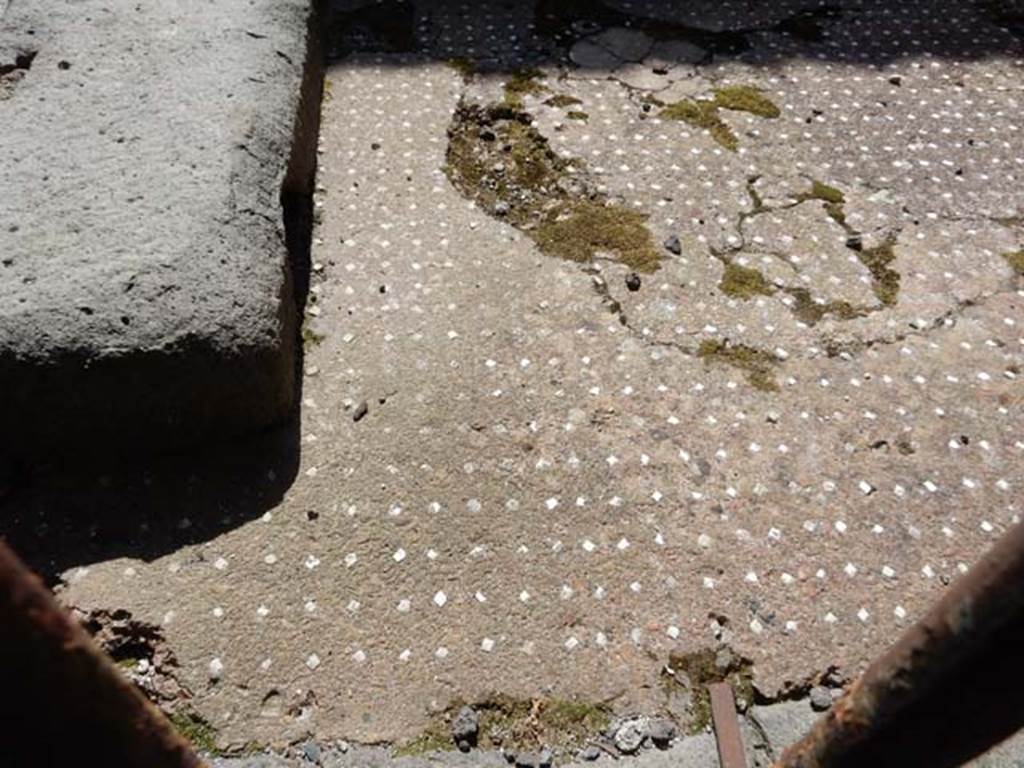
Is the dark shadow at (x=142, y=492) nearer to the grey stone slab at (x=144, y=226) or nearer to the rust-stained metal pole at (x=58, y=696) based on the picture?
the grey stone slab at (x=144, y=226)

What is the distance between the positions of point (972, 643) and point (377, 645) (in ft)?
4.38

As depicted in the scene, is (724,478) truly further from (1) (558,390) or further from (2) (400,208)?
(2) (400,208)

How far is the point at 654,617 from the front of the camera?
2105 millimetres

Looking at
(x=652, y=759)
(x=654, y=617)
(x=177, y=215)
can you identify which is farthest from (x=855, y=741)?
(x=177, y=215)

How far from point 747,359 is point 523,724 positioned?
3.79ft

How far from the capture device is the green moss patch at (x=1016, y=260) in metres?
2.88

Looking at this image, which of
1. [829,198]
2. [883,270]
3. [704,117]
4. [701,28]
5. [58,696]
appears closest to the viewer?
[58,696]

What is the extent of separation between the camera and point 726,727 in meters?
1.94

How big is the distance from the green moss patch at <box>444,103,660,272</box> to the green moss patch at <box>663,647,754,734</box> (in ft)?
3.94

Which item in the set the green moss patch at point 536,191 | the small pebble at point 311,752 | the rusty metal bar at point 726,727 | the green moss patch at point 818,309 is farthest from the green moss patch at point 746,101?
the small pebble at point 311,752

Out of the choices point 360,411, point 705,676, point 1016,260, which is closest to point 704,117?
point 1016,260

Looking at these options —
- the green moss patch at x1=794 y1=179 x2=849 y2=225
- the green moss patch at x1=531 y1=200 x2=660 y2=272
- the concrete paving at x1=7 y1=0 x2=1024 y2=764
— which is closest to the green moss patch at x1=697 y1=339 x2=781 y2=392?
the concrete paving at x1=7 y1=0 x2=1024 y2=764

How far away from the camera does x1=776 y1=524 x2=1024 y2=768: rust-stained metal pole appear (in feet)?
3.03

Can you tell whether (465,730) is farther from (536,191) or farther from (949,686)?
(536,191)
